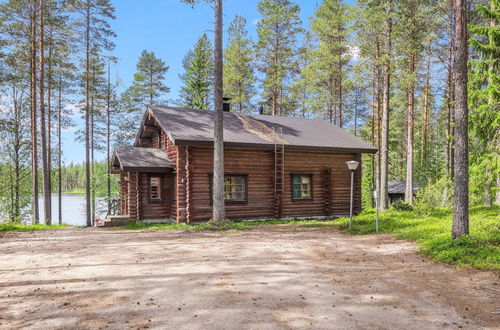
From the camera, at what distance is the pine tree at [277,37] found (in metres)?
26.1

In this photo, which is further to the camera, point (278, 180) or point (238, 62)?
point (238, 62)

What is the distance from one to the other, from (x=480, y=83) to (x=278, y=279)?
11604 mm

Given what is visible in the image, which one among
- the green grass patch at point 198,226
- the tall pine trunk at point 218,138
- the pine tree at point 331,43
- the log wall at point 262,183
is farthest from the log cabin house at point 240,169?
the pine tree at point 331,43

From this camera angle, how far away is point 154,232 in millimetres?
12109

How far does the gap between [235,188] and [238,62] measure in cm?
1660

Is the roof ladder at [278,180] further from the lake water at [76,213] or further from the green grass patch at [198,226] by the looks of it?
the lake water at [76,213]

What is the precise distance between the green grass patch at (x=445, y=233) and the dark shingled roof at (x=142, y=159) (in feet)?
28.0

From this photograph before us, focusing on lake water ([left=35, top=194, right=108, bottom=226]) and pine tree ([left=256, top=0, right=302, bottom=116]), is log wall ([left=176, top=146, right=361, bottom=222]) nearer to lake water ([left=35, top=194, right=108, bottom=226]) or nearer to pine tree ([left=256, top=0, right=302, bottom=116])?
pine tree ([left=256, top=0, right=302, bottom=116])

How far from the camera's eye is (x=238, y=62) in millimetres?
28406

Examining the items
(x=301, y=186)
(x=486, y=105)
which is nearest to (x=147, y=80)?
(x=301, y=186)

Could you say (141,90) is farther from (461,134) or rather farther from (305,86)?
(461,134)

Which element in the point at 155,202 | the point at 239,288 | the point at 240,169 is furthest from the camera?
the point at 155,202

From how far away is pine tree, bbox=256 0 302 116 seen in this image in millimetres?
26125

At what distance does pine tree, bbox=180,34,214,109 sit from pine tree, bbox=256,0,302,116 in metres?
5.74
